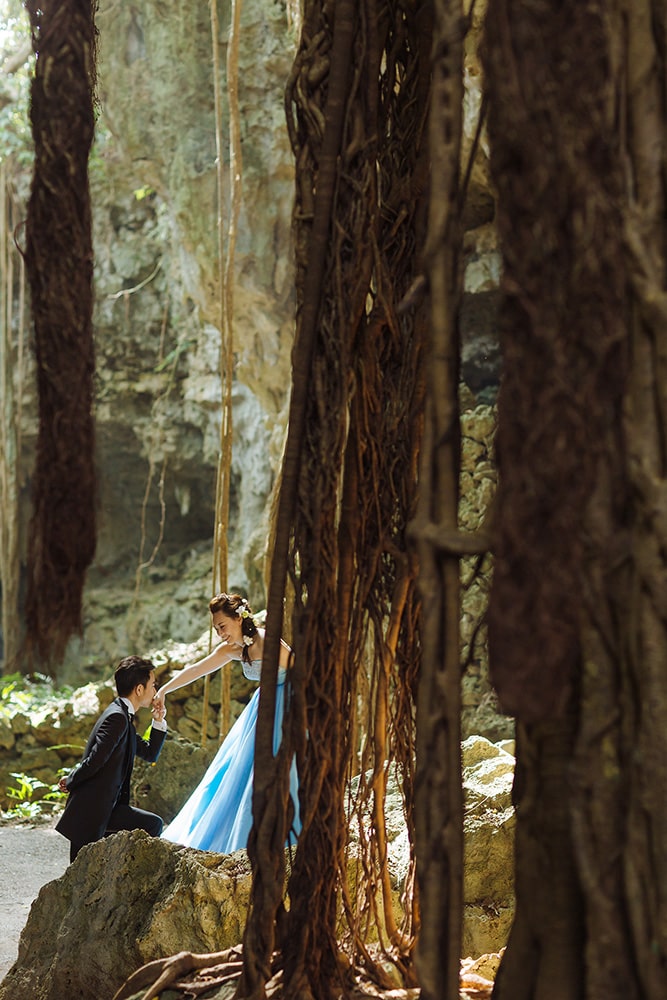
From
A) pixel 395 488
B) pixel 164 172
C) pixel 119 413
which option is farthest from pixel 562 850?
pixel 119 413

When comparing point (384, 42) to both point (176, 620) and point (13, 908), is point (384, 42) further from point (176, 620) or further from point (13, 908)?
point (176, 620)

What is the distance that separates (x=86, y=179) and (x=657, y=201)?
1714 mm

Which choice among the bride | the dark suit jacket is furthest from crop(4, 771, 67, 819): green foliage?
the bride

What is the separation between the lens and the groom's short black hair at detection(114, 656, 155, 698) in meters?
4.17

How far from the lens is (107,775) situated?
159 inches

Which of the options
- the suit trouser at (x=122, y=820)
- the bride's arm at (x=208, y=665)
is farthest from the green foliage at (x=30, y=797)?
the suit trouser at (x=122, y=820)

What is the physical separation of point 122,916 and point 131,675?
1.28 meters

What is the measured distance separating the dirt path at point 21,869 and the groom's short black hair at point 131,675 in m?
0.99

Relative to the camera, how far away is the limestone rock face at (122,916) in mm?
2910

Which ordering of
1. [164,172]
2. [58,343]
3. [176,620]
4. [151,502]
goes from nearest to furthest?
[58,343] < [164,172] < [176,620] < [151,502]

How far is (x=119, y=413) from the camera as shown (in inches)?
477

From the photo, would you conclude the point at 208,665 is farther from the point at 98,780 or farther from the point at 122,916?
the point at 122,916

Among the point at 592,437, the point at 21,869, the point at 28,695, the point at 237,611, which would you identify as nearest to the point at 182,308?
the point at 28,695

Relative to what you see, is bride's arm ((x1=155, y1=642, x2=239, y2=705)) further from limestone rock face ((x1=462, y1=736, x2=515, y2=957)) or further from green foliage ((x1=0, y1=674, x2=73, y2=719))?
green foliage ((x1=0, y1=674, x2=73, y2=719))
